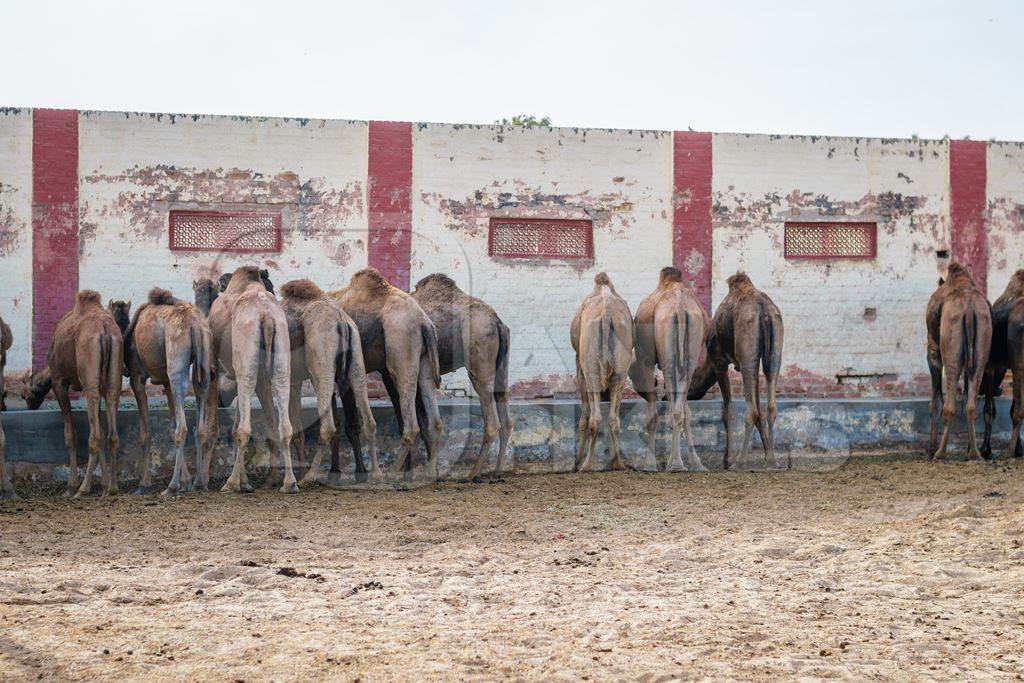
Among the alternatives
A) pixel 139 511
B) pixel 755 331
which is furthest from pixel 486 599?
pixel 755 331

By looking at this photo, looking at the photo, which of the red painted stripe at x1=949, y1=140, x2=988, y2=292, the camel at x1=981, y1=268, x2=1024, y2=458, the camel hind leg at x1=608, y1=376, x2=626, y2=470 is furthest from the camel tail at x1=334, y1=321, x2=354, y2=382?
the red painted stripe at x1=949, y1=140, x2=988, y2=292

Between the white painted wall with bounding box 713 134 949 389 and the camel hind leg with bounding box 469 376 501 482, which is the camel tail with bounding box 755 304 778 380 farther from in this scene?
the white painted wall with bounding box 713 134 949 389

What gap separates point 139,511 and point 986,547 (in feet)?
19.3

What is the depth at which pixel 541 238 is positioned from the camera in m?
14.8

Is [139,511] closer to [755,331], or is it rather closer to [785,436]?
[755,331]

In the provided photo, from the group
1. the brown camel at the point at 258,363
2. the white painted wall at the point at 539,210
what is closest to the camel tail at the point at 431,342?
the brown camel at the point at 258,363

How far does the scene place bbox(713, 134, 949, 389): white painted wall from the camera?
49.6 feet

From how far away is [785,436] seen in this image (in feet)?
42.8

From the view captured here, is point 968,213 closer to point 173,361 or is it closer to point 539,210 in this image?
point 539,210

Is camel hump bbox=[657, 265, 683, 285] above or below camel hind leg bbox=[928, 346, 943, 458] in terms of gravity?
above

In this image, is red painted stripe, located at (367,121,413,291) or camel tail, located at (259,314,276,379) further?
red painted stripe, located at (367,121,413,291)

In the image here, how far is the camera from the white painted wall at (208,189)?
13.9m

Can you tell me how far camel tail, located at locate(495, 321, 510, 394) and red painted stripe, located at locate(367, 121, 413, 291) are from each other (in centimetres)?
339

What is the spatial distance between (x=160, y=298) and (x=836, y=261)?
28.8ft
